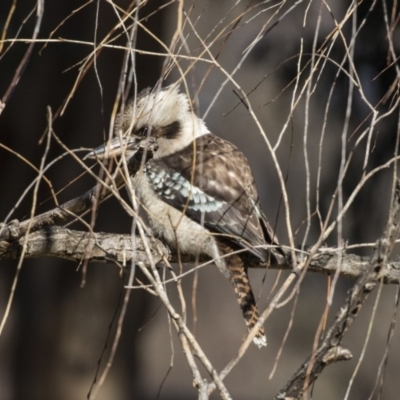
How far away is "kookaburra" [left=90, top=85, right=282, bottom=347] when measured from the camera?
8.61ft

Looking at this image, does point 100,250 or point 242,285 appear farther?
point 242,285

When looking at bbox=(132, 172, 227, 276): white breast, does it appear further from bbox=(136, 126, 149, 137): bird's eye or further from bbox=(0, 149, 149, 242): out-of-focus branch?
bbox=(0, 149, 149, 242): out-of-focus branch

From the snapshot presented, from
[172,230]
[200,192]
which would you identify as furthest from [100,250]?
[200,192]

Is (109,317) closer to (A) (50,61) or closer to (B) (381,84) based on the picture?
(A) (50,61)

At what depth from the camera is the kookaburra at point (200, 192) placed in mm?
2623

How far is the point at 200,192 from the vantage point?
2.73 metres

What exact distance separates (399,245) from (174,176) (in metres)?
1.76

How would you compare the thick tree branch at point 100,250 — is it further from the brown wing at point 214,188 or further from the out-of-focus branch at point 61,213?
the brown wing at point 214,188

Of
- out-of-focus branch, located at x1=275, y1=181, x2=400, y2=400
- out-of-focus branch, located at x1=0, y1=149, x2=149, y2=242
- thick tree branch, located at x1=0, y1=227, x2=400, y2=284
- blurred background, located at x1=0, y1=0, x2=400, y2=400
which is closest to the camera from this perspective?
out-of-focus branch, located at x1=275, y1=181, x2=400, y2=400

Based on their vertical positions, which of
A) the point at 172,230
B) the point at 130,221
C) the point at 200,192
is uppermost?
the point at 200,192

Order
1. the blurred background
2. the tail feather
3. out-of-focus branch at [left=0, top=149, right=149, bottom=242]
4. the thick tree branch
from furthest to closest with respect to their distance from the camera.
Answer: the blurred background → the tail feather → the thick tree branch → out-of-focus branch at [left=0, top=149, right=149, bottom=242]

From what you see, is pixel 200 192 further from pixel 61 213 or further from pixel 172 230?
pixel 61 213

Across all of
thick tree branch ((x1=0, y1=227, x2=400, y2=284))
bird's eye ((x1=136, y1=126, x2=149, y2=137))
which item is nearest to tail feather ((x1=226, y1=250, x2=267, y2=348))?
thick tree branch ((x1=0, y1=227, x2=400, y2=284))

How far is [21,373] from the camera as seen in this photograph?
4.29 m
